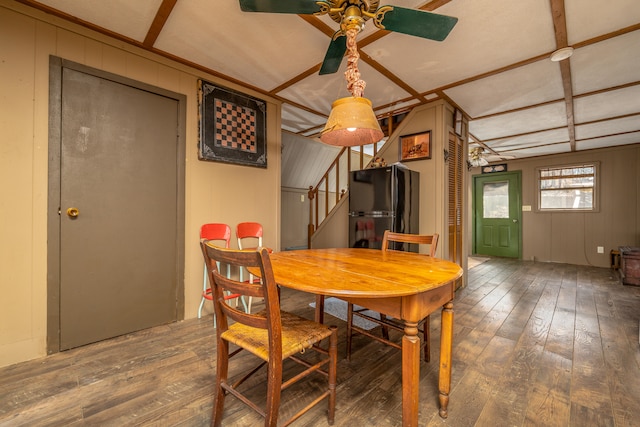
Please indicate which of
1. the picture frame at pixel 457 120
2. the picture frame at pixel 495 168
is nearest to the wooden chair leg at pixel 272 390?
the picture frame at pixel 457 120

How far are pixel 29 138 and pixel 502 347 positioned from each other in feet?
12.8

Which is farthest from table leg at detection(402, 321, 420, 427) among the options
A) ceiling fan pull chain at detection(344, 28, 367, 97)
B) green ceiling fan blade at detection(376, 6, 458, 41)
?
green ceiling fan blade at detection(376, 6, 458, 41)

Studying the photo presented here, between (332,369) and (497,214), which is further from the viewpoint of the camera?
(497,214)

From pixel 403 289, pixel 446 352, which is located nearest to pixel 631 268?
pixel 446 352

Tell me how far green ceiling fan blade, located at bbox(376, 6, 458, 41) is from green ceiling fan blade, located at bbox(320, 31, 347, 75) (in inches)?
11.7

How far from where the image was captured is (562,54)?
229 centimetres

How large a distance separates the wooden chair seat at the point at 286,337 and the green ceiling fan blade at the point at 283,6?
1562mm

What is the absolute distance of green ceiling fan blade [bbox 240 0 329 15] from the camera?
1.44m

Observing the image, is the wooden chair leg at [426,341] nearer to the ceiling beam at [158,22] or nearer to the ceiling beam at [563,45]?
the ceiling beam at [563,45]

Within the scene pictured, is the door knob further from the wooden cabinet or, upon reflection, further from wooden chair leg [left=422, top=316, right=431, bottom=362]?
the wooden cabinet

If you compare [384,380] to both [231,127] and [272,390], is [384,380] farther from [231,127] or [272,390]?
[231,127]

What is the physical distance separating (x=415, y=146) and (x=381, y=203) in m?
1.02

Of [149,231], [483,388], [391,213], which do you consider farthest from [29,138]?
[483,388]

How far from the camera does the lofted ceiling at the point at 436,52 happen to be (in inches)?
74.6
